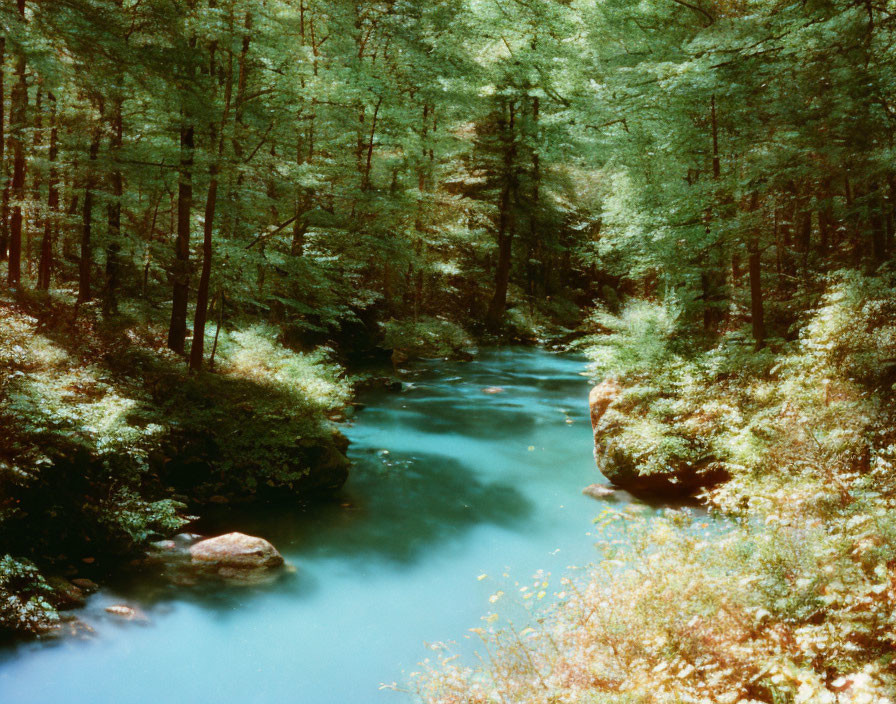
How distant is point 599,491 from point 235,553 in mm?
6177

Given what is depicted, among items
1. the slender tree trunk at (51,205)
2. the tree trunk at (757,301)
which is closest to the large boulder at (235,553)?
the slender tree trunk at (51,205)

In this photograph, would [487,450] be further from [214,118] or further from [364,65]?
[364,65]

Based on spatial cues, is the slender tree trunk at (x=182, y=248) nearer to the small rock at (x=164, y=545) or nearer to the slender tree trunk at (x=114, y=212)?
the slender tree trunk at (x=114, y=212)

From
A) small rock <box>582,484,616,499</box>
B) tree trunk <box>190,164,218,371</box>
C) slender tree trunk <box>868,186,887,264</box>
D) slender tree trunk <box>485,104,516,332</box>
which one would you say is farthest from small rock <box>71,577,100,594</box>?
slender tree trunk <box>485,104,516,332</box>

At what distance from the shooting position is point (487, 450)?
13336 mm

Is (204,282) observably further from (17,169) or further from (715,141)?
(715,141)

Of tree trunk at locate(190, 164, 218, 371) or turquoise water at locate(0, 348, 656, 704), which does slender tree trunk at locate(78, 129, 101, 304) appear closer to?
tree trunk at locate(190, 164, 218, 371)

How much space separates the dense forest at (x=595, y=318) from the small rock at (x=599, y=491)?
0.35 m

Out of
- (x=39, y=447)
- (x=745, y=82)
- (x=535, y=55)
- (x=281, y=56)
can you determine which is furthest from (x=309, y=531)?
(x=535, y=55)

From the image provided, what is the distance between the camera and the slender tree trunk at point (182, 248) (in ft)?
34.1

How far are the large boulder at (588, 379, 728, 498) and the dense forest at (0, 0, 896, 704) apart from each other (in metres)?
0.05

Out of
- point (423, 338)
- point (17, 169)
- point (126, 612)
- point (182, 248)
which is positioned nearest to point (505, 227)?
point (423, 338)

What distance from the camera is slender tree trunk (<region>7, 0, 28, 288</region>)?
11211mm

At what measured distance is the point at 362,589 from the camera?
303 inches
